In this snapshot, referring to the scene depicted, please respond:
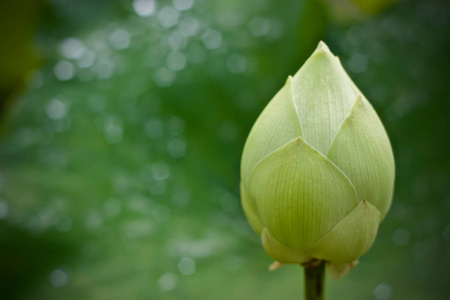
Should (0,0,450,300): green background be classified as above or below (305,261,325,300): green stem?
above

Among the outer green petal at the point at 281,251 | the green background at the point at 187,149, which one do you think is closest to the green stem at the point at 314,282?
the outer green petal at the point at 281,251

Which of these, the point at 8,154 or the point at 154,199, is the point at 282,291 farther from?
the point at 8,154

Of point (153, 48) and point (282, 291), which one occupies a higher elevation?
point (153, 48)

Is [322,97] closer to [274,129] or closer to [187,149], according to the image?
[274,129]

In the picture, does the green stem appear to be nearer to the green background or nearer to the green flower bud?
the green flower bud

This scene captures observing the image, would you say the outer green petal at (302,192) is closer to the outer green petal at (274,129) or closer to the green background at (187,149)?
the outer green petal at (274,129)

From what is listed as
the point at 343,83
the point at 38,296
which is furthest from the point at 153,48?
the point at 343,83

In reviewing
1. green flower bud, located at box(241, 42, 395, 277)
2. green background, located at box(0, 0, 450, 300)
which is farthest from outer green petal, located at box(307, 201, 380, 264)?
green background, located at box(0, 0, 450, 300)
